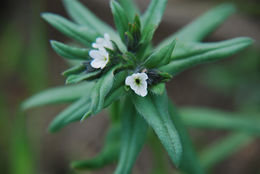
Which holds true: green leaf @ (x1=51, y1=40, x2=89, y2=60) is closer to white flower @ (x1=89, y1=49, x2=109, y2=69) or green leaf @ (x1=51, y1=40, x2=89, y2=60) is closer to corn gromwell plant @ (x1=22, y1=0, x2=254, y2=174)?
corn gromwell plant @ (x1=22, y1=0, x2=254, y2=174)

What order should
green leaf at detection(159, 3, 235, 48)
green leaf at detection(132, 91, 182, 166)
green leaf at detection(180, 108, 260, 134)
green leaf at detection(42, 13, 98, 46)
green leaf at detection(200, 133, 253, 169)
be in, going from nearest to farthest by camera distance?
green leaf at detection(132, 91, 182, 166) → green leaf at detection(42, 13, 98, 46) → green leaf at detection(159, 3, 235, 48) → green leaf at detection(180, 108, 260, 134) → green leaf at detection(200, 133, 253, 169)

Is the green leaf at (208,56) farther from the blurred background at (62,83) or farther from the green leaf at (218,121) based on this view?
the blurred background at (62,83)

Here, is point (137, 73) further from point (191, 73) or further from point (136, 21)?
point (191, 73)

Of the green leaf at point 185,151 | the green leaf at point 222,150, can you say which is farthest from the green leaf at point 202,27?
the green leaf at point 222,150

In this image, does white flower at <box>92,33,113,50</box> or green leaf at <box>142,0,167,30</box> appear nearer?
white flower at <box>92,33,113,50</box>

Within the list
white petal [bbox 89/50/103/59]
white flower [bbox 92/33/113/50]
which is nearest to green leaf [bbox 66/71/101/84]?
white petal [bbox 89/50/103/59]

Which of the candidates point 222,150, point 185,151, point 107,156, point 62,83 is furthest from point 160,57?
point 62,83
